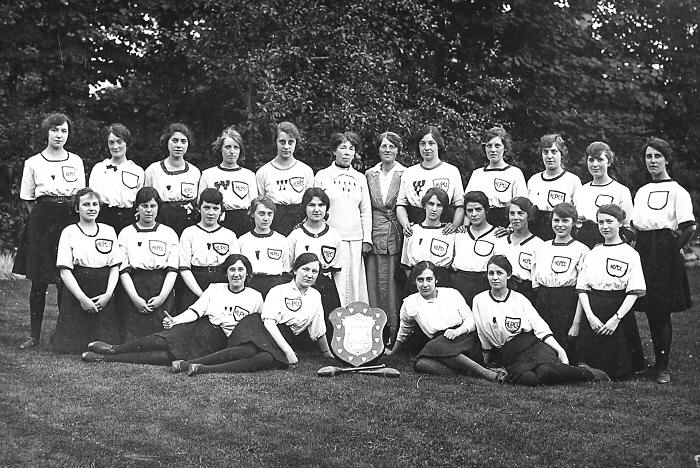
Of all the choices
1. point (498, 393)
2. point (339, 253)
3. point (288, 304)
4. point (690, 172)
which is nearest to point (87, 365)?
point (288, 304)

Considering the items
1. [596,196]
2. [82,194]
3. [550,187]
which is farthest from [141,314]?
[596,196]

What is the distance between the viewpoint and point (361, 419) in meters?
4.98

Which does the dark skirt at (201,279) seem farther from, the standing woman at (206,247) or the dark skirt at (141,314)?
the dark skirt at (141,314)

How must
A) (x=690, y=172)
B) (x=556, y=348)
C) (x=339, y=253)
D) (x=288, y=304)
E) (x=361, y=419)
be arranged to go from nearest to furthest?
(x=361, y=419) → (x=556, y=348) → (x=288, y=304) → (x=339, y=253) → (x=690, y=172)

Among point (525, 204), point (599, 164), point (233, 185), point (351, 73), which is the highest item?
point (351, 73)

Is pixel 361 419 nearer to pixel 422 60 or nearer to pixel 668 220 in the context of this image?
pixel 668 220

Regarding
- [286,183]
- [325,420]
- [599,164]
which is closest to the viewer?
[325,420]

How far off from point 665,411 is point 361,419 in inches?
75.6

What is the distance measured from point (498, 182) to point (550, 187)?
0.44m

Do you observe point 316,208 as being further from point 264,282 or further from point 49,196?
point 49,196

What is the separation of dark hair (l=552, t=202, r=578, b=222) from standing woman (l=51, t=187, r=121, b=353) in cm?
352

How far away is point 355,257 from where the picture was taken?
7.37 meters

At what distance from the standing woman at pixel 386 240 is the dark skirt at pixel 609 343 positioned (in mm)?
1770

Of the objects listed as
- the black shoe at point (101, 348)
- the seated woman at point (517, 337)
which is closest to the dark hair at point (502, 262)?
the seated woman at point (517, 337)
